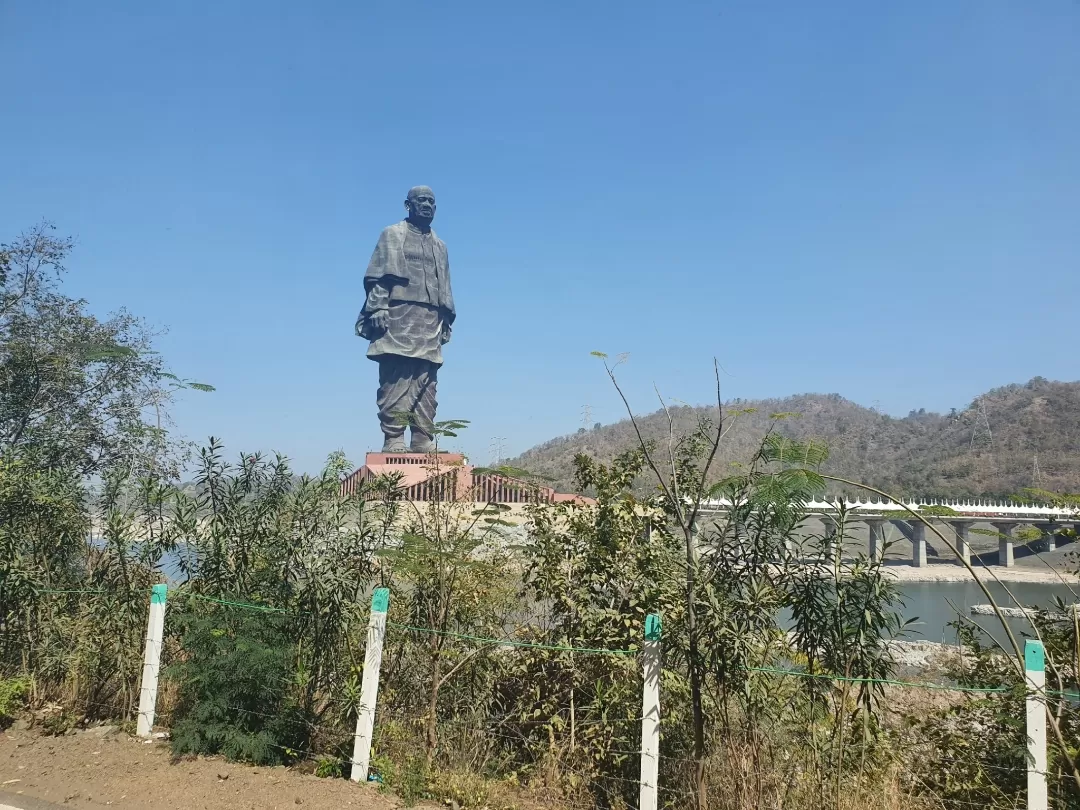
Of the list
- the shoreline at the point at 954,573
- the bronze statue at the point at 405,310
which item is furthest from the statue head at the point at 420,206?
the shoreline at the point at 954,573

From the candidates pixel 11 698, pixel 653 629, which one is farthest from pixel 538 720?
pixel 11 698

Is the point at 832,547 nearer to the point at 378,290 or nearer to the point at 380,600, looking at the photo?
the point at 380,600

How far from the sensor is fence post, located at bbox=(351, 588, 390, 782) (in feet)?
14.4

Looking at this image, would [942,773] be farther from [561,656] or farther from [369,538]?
[369,538]

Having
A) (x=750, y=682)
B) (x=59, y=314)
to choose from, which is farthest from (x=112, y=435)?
(x=750, y=682)

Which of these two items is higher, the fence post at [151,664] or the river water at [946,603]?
the fence post at [151,664]

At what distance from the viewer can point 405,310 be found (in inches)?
1930

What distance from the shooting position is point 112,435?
1032 cm

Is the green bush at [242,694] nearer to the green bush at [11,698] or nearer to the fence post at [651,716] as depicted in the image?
the green bush at [11,698]

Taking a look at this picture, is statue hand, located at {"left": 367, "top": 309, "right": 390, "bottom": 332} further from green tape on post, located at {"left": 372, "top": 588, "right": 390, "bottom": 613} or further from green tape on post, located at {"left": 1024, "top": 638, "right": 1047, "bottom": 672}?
green tape on post, located at {"left": 1024, "top": 638, "right": 1047, "bottom": 672}

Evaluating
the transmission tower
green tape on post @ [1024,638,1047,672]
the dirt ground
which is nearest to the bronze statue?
the dirt ground

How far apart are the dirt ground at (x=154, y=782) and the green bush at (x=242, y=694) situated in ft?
0.42

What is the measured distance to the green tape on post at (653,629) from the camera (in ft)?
12.5

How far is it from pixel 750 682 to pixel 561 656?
53.3 inches
